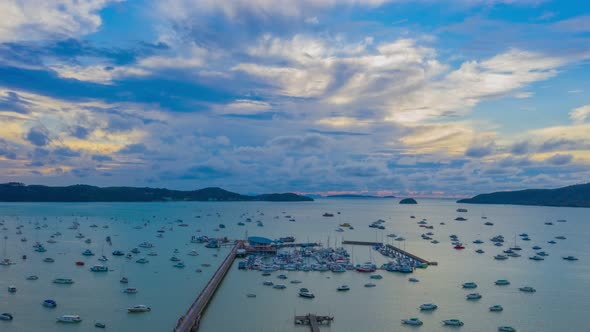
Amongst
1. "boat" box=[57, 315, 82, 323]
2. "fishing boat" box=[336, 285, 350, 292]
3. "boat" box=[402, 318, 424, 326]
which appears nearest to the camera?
"boat" box=[57, 315, 82, 323]

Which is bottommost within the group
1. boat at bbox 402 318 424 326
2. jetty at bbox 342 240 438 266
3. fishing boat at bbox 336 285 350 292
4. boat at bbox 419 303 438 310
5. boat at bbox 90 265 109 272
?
boat at bbox 402 318 424 326

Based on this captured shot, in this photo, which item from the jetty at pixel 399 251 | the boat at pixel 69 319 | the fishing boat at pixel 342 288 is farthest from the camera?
the jetty at pixel 399 251

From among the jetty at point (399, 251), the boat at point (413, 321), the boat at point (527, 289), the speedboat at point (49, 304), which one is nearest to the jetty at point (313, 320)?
the boat at point (413, 321)

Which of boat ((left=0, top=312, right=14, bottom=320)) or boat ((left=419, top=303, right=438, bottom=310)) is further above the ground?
boat ((left=419, top=303, right=438, bottom=310))

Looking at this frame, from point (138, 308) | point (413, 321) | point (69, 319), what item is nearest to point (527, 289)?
point (413, 321)

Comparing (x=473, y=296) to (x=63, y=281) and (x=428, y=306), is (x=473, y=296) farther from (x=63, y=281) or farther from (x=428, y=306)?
(x=63, y=281)

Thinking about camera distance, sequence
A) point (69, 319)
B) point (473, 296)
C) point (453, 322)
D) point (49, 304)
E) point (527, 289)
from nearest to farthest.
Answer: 1. point (69, 319)
2. point (453, 322)
3. point (49, 304)
4. point (473, 296)
5. point (527, 289)

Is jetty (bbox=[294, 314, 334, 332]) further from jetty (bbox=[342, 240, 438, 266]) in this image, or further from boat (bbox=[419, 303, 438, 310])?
jetty (bbox=[342, 240, 438, 266])

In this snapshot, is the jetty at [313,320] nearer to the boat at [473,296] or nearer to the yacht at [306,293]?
the yacht at [306,293]

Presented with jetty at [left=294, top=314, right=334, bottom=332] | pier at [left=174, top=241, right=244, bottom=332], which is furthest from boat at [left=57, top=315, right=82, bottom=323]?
jetty at [left=294, top=314, right=334, bottom=332]

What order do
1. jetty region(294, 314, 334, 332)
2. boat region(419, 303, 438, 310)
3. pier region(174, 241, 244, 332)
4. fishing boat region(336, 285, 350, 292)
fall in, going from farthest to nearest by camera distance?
fishing boat region(336, 285, 350, 292), boat region(419, 303, 438, 310), jetty region(294, 314, 334, 332), pier region(174, 241, 244, 332)

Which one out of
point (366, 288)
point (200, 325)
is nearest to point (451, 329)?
point (366, 288)

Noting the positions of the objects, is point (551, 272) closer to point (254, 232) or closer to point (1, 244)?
point (254, 232)
